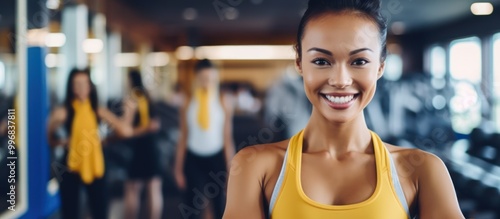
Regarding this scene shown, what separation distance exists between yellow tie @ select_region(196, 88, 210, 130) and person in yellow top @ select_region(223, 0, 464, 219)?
6.07 ft

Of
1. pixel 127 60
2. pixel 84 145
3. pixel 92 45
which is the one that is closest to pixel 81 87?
pixel 84 145

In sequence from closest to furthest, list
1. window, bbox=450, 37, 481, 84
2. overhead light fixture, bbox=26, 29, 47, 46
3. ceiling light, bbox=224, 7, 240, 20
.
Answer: overhead light fixture, bbox=26, 29, 47, 46 → window, bbox=450, 37, 481, 84 → ceiling light, bbox=224, 7, 240, 20

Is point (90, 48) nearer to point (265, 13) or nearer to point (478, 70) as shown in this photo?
point (265, 13)

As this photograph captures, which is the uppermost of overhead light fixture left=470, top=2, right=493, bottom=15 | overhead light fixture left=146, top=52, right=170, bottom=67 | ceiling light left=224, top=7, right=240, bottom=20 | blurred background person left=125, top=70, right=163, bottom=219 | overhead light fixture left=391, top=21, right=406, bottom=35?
ceiling light left=224, top=7, right=240, bottom=20

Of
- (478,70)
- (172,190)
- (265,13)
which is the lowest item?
(172,190)

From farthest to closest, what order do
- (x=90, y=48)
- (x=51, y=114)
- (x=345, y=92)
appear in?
1. (x=90, y=48)
2. (x=51, y=114)
3. (x=345, y=92)

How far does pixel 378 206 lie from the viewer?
76 centimetres

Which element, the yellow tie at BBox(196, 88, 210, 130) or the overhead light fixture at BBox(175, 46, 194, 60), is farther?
the overhead light fixture at BBox(175, 46, 194, 60)

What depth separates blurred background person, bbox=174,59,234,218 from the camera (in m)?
2.62

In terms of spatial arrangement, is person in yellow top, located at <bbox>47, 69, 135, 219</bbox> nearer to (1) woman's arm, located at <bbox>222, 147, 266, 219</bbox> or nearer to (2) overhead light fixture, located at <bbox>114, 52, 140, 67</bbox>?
(1) woman's arm, located at <bbox>222, 147, 266, 219</bbox>

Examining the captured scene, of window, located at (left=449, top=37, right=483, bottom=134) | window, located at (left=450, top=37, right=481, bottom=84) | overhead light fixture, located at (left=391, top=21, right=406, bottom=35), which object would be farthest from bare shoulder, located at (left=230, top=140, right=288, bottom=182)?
overhead light fixture, located at (left=391, top=21, right=406, bottom=35)

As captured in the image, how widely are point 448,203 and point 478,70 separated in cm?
574

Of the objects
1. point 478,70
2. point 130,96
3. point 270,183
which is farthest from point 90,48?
point 270,183

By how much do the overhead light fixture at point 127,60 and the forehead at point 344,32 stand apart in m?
6.56
